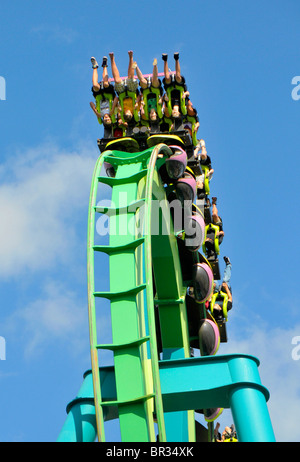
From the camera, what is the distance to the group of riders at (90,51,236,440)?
10.6 m

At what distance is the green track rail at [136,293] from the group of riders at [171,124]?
1.27ft

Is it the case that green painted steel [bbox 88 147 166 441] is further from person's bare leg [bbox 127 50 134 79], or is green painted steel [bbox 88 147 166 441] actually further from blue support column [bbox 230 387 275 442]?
person's bare leg [bbox 127 50 134 79]

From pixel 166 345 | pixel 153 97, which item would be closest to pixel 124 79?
pixel 153 97

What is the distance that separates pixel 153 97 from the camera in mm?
11656

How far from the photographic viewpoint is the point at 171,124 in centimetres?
1163

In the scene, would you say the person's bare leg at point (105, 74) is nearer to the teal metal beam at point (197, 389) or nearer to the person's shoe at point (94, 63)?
the person's shoe at point (94, 63)

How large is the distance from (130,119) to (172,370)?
5.08 meters

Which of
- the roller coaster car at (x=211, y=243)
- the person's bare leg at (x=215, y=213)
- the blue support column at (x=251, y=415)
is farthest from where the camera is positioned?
the person's bare leg at (x=215, y=213)

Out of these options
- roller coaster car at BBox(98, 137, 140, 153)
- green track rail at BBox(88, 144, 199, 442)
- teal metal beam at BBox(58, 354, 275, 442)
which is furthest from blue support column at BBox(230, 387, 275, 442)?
roller coaster car at BBox(98, 137, 140, 153)

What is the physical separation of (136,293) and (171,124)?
15.4 feet

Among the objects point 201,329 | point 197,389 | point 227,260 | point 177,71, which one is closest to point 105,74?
point 177,71

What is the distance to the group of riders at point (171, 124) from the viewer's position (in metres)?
10.6

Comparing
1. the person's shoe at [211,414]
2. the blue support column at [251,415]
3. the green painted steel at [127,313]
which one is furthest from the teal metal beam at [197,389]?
the person's shoe at [211,414]
